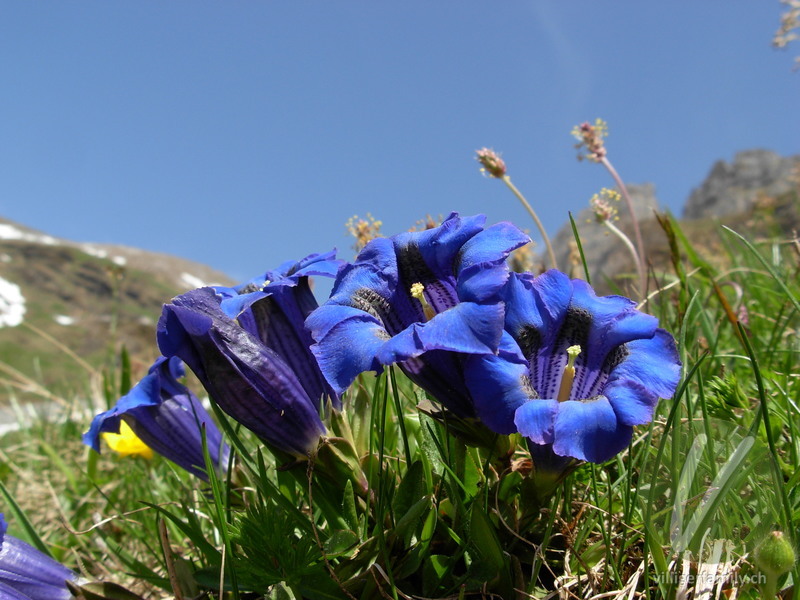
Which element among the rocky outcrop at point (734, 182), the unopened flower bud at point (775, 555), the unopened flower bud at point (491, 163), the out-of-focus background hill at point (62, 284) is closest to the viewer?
the unopened flower bud at point (775, 555)

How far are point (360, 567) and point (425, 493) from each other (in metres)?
0.19

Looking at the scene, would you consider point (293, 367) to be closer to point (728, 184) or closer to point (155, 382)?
point (155, 382)

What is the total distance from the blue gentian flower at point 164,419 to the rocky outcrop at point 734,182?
39232mm

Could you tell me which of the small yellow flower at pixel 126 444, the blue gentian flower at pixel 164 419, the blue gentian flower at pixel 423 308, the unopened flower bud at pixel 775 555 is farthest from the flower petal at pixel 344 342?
the small yellow flower at pixel 126 444

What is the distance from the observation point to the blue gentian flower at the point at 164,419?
1.84 m

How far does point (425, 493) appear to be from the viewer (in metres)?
1.44

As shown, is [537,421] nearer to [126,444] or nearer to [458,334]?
[458,334]

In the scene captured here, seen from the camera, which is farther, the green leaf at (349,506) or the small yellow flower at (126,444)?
the small yellow flower at (126,444)

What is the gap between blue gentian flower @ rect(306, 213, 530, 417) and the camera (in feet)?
3.74

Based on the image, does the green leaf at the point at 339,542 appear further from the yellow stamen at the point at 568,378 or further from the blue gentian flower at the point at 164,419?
the blue gentian flower at the point at 164,419

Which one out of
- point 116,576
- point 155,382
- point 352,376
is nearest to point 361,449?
point 352,376

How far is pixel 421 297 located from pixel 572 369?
32cm

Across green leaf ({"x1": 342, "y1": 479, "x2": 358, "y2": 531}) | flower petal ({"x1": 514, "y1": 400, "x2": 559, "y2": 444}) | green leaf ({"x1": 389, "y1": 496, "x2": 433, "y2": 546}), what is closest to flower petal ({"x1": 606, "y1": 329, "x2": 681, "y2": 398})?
flower petal ({"x1": 514, "y1": 400, "x2": 559, "y2": 444})

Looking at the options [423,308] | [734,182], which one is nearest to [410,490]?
[423,308]
